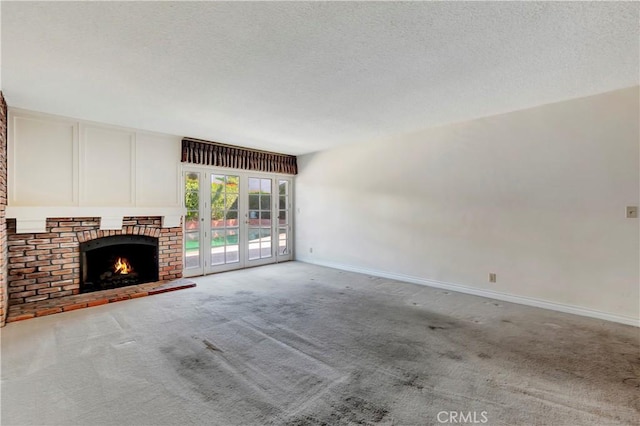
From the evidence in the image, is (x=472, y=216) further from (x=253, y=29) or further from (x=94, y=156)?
(x=94, y=156)

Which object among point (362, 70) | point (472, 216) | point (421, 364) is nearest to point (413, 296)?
point (472, 216)

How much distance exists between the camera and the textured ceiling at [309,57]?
1.85 m

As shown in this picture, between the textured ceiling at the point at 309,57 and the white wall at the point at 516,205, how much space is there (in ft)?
1.34

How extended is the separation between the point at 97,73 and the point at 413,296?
4.40 m

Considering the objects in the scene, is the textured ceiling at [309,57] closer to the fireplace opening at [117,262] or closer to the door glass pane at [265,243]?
the fireplace opening at [117,262]

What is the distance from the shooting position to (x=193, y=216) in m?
5.28

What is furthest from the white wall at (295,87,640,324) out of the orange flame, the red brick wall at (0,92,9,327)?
the red brick wall at (0,92,9,327)

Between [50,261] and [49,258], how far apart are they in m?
0.04

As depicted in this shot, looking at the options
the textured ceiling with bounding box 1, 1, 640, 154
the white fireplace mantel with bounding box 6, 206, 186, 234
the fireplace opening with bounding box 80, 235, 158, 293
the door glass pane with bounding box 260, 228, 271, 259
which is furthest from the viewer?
the door glass pane with bounding box 260, 228, 271, 259

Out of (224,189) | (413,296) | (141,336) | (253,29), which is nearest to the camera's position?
(253,29)

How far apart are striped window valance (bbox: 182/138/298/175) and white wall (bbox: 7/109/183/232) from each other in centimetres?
24

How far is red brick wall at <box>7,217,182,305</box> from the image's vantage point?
363cm

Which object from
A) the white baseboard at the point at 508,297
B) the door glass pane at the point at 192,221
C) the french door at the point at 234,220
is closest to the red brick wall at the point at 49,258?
the door glass pane at the point at 192,221

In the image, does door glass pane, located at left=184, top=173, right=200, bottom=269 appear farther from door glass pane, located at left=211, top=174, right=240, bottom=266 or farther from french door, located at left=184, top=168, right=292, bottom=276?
door glass pane, located at left=211, top=174, right=240, bottom=266
